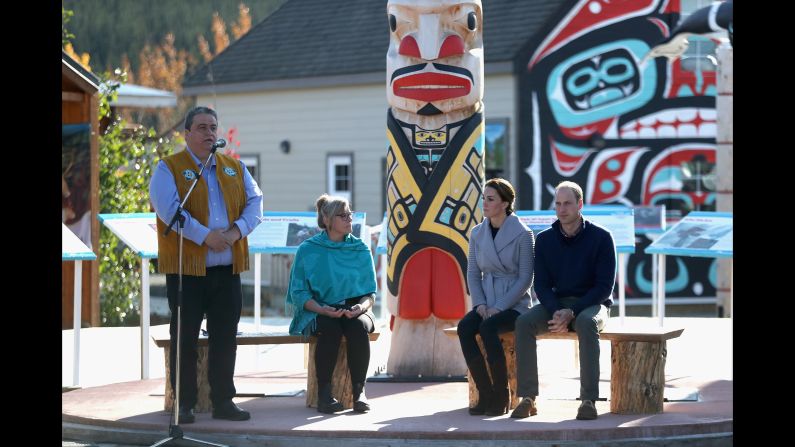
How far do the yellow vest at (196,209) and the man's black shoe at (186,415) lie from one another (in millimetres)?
794

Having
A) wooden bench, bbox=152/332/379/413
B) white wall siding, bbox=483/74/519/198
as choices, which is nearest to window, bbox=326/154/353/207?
white wall siding, bbox=483/74/519/198

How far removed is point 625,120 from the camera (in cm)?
1873

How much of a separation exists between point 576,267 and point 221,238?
6.73ft

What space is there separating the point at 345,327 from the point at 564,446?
1.62m

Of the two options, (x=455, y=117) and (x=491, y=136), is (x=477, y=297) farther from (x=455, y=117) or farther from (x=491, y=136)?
(x=491, y=136)

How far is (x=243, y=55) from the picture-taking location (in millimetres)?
23047

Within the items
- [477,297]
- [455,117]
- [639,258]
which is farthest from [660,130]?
[477,297]

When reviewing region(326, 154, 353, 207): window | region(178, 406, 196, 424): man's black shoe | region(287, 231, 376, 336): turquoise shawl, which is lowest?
region(178, 406, 196, 424): man's black shoe

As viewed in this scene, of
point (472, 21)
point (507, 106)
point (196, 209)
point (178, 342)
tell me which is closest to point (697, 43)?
point (507, 106)

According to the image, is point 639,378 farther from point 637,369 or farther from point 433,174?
point 433,174

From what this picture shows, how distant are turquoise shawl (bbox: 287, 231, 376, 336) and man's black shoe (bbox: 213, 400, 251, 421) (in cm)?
62

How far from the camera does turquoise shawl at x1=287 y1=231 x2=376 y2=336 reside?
25.6 ft

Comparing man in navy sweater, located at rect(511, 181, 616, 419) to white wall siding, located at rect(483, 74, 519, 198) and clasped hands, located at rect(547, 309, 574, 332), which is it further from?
white wall siding, located at rect(483, 74, 519, 198)

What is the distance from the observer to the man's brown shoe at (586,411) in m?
7.34
